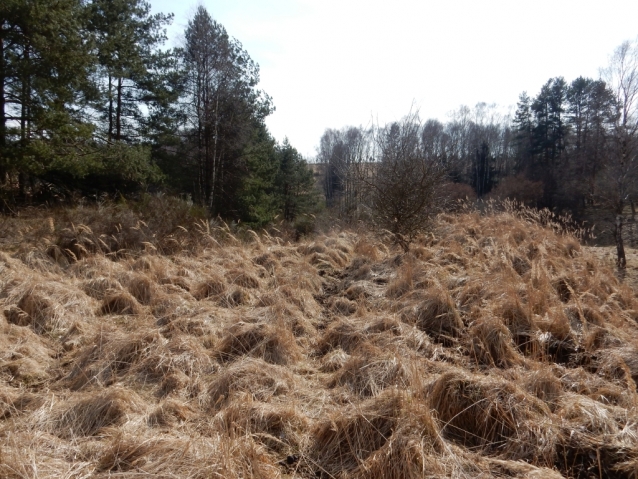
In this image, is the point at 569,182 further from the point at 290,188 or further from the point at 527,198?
the point at 290,188

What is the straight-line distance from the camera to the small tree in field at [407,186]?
7566mm

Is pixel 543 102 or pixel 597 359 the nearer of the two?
pixel 597 359

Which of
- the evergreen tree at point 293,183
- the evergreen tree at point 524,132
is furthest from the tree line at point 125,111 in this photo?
the evergreen tree at point 524,132

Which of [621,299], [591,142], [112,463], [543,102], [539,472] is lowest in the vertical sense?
[112,463]

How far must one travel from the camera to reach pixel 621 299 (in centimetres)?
503

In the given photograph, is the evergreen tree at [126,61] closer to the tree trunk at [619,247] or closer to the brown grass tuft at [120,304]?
the brown grass tuft at [120,304]

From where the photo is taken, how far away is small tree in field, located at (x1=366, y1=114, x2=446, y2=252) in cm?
757

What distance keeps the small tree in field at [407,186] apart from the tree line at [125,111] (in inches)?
310

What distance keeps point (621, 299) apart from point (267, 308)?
4.43 metres

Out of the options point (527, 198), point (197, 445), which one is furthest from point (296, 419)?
point (527, 198)

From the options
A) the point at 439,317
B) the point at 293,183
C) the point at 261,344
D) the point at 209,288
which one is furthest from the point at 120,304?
the point at 293,183

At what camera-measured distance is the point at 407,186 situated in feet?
25.1

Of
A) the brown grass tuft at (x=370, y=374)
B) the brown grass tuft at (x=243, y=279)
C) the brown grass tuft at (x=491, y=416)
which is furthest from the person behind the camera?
the brown grass tuft at (x=243, y=279)

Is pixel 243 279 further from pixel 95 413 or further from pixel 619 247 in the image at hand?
pixel 619 247
